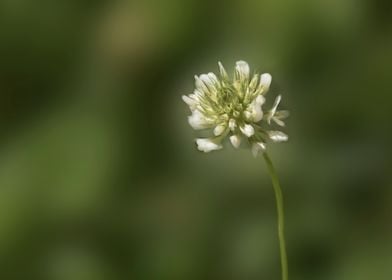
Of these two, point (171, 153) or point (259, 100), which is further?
point (171, 153)

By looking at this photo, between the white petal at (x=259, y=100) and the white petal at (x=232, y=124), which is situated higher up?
the white petal at (x=259, y=100)

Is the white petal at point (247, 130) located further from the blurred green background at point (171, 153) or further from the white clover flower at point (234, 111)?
the blurred green background at point (171, 153)

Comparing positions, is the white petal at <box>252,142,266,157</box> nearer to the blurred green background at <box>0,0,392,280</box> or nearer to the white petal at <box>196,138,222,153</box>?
the white petal at <box>196,138,222,153</box>

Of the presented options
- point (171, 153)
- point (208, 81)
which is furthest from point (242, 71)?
point (171, 153)

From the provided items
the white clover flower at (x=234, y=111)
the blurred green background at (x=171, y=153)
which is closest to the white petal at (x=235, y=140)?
the white clover flower at (x=234, y=111)

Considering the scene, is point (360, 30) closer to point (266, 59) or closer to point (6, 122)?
point (266, 59)

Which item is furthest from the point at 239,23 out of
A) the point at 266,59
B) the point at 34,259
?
the point at 34,259

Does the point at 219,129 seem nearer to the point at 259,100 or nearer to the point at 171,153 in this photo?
the point at 259,100
